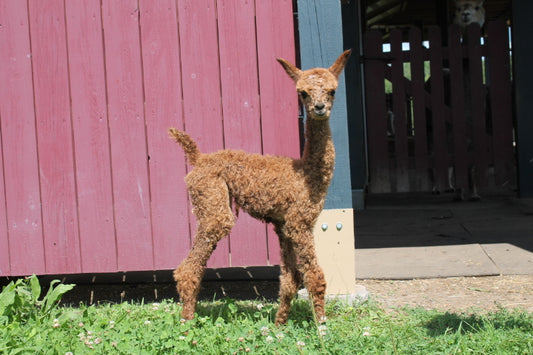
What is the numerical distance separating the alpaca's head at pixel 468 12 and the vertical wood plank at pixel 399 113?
0.96 metres

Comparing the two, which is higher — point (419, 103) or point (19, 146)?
point (419, 103)

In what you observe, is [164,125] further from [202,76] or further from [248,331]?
[248,331]

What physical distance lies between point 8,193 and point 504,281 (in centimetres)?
388

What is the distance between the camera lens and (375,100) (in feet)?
28.5

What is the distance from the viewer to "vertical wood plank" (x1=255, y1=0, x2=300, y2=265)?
4.16 m

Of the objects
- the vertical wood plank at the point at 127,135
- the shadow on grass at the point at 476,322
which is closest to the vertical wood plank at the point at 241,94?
the vertical wood plank at the point at 127,135

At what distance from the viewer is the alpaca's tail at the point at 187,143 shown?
333 cm

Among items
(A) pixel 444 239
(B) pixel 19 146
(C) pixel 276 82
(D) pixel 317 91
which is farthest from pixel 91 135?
(A) pixel 444 239

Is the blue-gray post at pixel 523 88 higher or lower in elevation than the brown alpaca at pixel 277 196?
higher

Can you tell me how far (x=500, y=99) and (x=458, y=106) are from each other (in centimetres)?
61

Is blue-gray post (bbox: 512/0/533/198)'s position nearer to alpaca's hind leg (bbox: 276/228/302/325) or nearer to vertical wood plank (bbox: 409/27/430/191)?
vertical wood plank (bbox: 409/27/430/191)

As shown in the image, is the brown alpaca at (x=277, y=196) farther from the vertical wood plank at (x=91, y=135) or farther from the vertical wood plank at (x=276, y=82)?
the vertical wood plank at (x=91, y=135)

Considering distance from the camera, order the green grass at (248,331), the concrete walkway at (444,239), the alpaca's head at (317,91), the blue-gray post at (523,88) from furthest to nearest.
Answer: the blue-gray post at (523,88) → the concrete walkway at (444,239) → the alpaca's head at (317,91) → the green grass at (248,331)

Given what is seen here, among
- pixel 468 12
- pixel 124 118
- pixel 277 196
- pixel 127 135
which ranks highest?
pixel 468 12
